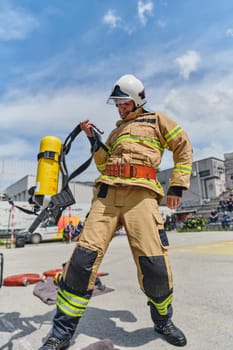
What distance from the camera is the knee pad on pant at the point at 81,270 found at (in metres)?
1.74

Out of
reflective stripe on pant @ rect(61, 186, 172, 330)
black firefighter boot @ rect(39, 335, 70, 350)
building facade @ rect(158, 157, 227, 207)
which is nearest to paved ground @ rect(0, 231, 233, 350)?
black firefighter boot @ rect(39, 335, 70, 350)

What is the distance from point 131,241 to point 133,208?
9.0 inches

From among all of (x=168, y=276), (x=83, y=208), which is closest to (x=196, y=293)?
(x=168, y=276)

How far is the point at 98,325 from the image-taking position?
2207 mm

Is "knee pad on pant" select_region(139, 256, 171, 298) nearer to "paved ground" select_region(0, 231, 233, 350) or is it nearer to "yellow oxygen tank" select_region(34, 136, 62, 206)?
"paved ground" select_region(0, 231, 233, 350)

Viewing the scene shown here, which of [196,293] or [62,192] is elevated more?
[62,192]

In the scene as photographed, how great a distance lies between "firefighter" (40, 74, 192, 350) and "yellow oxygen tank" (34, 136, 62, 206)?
29cm

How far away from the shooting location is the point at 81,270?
1740 millimetres

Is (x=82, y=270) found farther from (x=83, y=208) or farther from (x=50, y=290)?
(x=83, y=208)

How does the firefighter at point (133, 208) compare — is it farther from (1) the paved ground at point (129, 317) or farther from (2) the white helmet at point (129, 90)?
(1) the paved ground at point (129, 317)

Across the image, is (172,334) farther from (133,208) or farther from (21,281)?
(21,281)

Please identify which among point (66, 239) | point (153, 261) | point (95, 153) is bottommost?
point (66, 239)

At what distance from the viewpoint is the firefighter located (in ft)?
5.74

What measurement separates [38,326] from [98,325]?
1.62ft
